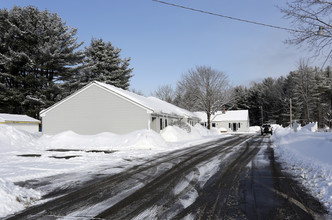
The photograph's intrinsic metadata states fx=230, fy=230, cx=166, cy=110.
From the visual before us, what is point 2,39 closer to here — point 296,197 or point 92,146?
point 92,146

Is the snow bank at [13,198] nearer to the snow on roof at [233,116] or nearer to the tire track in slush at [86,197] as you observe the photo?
the tire track in slush at [86,197]

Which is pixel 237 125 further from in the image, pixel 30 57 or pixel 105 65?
pixel 30 57

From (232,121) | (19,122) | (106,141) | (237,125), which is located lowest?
(106,141)

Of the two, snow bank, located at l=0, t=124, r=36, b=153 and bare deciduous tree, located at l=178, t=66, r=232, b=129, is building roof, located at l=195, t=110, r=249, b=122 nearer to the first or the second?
bare deciduous tree, located at l=178, t=66, r=232, b=129

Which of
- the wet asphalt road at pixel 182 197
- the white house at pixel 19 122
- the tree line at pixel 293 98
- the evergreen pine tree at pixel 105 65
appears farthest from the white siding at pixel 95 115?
the tree line at pixel 293 98

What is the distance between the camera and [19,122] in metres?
30.4

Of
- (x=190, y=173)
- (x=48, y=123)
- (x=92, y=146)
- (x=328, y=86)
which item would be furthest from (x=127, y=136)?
(x=328, y=86)

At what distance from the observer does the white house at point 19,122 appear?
28261mm

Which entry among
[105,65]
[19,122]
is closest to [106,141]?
[19,122]

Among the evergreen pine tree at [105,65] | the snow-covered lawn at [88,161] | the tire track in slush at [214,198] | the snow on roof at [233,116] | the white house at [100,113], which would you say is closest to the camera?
the tire track in slush at [214,198]

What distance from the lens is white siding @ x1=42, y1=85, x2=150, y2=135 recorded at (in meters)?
21.2

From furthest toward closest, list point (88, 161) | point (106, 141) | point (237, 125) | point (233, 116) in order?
point (233, 116), point (237, 125), point (106, 141), point (88, 161)

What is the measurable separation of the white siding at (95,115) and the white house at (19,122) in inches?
341

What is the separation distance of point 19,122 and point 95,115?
15208 millimetres
